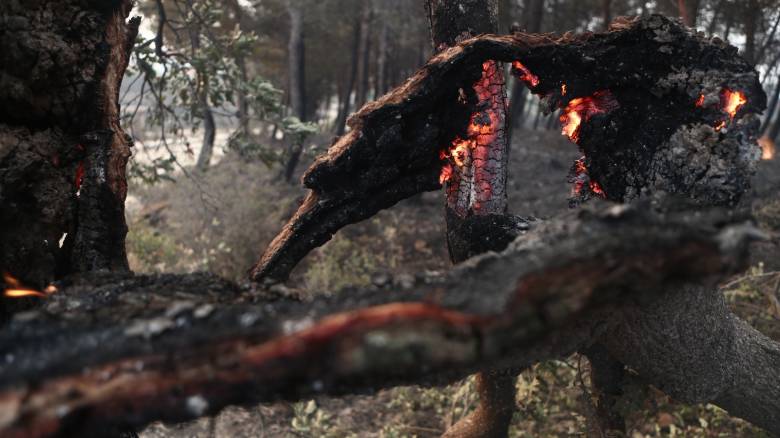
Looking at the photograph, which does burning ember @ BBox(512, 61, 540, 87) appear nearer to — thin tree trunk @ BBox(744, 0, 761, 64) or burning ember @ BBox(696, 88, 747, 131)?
burning ember @ BBox(696, 88, 747, 131)

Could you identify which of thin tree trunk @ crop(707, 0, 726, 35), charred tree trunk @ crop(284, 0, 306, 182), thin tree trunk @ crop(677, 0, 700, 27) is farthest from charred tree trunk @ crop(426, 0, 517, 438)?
thin tree trunk @ crop(707, 0, 726, 35)

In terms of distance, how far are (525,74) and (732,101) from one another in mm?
1032

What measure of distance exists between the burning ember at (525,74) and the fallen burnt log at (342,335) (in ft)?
5.84

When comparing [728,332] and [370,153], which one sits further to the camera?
[728,332]

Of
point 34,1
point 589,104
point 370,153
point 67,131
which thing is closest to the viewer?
point 34,1

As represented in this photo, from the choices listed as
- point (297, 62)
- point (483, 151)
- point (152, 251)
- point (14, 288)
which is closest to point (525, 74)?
point (483, 151)

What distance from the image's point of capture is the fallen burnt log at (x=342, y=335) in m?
1.04

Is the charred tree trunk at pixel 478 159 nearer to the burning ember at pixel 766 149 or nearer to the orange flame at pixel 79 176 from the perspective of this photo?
the burning ember at pixel 766 149

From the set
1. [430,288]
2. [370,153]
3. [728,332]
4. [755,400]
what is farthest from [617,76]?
[755,400]

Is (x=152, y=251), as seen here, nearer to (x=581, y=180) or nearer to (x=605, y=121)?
(x=581, y=180)

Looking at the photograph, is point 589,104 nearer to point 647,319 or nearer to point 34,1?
point 647,319

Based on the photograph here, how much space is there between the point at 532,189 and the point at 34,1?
35.5ft

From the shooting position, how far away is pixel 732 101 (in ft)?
7.92

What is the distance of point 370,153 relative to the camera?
263 centimetres
